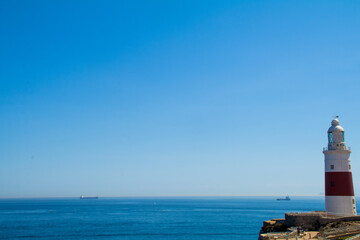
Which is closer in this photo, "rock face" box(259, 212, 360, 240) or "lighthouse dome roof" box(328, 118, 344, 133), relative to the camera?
"rock face" box(259, 212, 360, 240)

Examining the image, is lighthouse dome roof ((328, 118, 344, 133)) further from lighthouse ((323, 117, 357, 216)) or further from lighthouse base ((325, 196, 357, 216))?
lighthouse base ((325, 196, 357, 216))

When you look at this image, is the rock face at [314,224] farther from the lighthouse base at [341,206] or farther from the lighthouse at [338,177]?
the lighthouse at [338,177]

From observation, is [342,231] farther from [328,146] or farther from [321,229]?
[328,146]

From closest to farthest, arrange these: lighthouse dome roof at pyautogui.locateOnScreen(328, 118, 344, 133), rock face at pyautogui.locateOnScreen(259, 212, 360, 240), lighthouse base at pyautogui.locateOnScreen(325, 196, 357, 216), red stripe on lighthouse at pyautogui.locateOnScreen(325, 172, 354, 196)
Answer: rock face at pyautogui.locateOnScreen(259, 212, 360, 240) < lighthouse base at pyautogui.locateOnScreen(325, 196, 357, 216) < red stripe on lighthouse at pyautogui.locateOnScreen(325, 172, 354, 196) < lighthouse dome roof at pyautogui.locateOnScreen(328, 118, 344, 133)

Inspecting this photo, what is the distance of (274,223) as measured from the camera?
27.7 metres

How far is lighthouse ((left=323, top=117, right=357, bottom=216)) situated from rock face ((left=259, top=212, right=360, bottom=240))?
1795 millimetres

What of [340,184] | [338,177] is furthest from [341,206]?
[338,177]

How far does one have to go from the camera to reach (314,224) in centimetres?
2477

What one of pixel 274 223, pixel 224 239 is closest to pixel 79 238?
pixel 224 239

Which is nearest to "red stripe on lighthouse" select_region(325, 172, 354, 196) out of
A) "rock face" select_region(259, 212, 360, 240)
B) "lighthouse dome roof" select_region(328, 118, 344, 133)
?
"rock face" select_region(259, 212, 360, 240)

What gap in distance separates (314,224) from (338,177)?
195 inches

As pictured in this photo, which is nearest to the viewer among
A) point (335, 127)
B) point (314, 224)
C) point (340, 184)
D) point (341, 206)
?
point (314, 224)

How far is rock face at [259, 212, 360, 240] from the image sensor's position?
22278 millimetres

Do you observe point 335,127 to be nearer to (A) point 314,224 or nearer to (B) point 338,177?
(B) point 338,177
